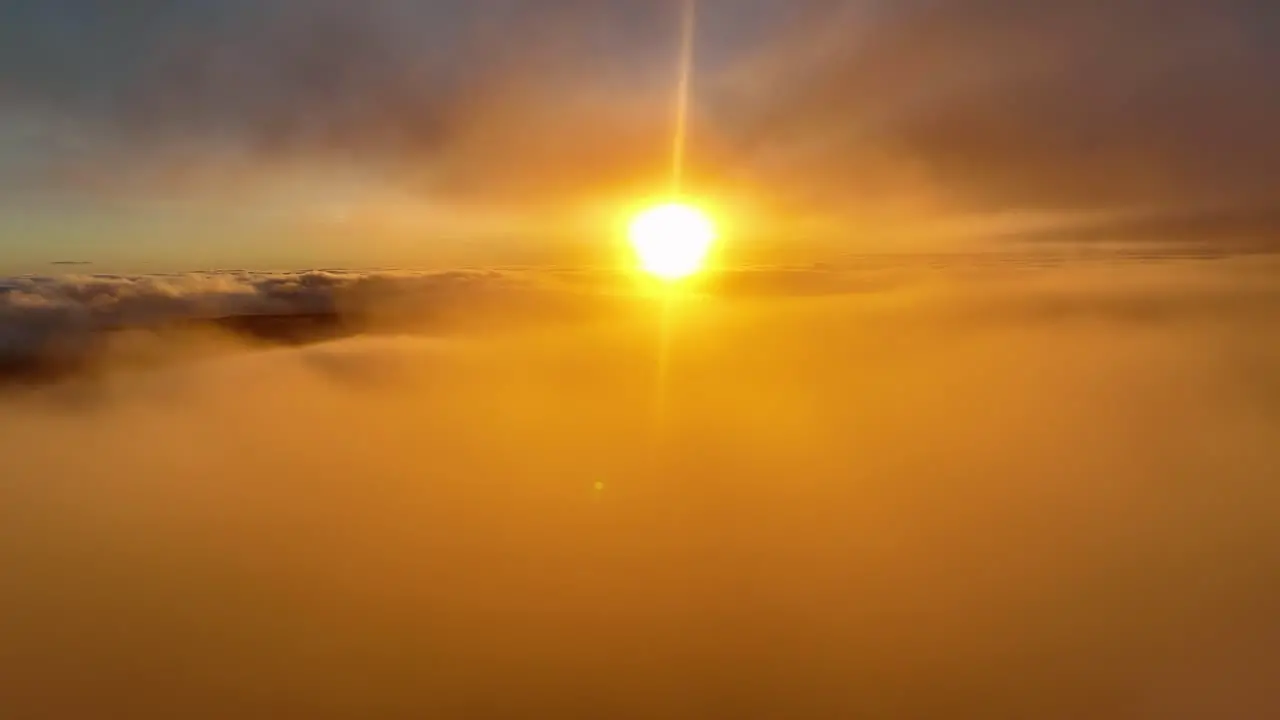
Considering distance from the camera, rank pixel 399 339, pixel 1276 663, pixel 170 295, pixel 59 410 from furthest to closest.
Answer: pixel 170 295 → pixel 399 339 → pixel 59 410 → pixel 1276 663

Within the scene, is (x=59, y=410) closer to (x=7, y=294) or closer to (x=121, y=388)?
(x=121, y=388)

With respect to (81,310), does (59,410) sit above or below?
below

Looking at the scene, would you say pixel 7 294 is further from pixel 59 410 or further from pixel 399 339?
pixel 399 339

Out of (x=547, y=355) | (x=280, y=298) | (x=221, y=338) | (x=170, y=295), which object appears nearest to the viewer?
(x=547, y=355)

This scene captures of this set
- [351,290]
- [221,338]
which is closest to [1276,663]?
[221,338]

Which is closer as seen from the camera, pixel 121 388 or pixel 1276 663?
pixel 1276 663

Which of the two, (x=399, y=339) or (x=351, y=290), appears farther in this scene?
(x=351, y=290)

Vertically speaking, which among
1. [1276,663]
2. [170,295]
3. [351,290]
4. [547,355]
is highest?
[351,290]

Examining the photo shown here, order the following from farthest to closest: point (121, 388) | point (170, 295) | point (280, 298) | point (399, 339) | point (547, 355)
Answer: point (280, 298)
point (170, 295)
point (399, 339)
point (547, 355)
point (121, 388)

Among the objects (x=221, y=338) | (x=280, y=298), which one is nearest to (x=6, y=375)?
(x=221, y=338)
